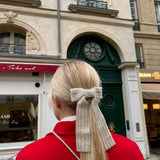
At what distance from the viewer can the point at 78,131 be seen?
905 mm

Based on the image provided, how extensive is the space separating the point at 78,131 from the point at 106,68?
6486 mm

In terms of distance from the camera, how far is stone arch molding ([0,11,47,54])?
5.91 meters

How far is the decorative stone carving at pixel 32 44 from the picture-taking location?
6.02 metres

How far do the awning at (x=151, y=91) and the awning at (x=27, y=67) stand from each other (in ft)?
15.3

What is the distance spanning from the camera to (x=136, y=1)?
9.50 m

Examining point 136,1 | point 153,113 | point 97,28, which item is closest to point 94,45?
point 97,28

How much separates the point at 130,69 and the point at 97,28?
2576 millimetres

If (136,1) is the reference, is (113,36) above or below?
below

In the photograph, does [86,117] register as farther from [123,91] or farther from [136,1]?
[136,1]

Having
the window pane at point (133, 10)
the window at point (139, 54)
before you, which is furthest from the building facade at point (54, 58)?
the window pane at point (133, 10)

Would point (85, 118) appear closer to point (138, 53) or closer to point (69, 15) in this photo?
point (69, 15)

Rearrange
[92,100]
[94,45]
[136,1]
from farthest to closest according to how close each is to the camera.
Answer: [136,1]
[94,45]
[92,100]

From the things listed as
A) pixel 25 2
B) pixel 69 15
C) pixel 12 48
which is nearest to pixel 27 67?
pixel 12 48

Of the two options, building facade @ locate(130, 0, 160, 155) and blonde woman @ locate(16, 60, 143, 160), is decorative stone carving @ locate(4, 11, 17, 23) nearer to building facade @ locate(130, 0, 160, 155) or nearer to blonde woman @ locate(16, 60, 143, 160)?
blonde woman @ locate(16, 60, 143, 160)
